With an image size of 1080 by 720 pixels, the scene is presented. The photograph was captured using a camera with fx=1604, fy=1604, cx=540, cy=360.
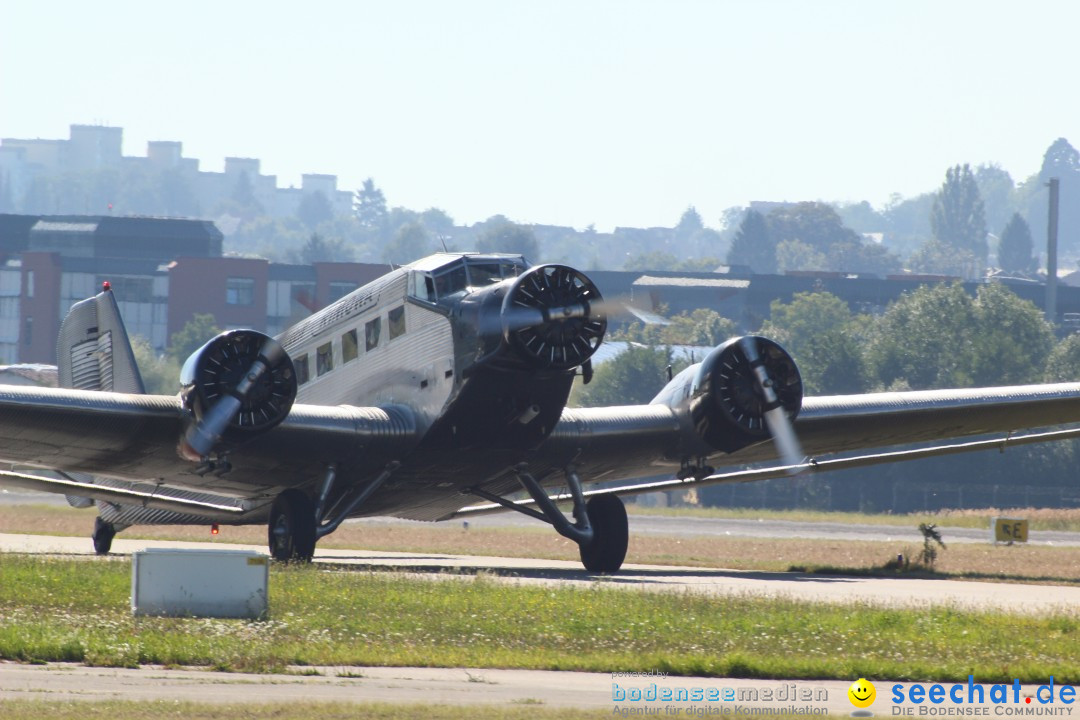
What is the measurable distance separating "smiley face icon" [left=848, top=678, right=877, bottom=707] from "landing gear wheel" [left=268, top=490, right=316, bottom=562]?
14.2 m

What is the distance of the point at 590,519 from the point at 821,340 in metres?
85.3

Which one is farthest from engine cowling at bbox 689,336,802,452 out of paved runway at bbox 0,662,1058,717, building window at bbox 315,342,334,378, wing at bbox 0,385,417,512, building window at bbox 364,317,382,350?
paved runway at bbox 0,662,1058,717

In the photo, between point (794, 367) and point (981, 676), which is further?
point (794, 367)

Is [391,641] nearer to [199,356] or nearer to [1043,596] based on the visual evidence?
[199,356]

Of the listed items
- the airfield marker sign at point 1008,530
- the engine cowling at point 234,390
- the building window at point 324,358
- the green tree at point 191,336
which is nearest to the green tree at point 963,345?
the airfield marker sign at point 1008,530

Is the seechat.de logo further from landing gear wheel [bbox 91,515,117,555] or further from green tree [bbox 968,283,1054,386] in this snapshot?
green tree [bbox 968,283,1054,386]

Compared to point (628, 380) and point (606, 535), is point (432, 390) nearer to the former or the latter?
point (606, 535)

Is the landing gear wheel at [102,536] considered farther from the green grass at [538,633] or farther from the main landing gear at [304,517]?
the green grass at [538,633]

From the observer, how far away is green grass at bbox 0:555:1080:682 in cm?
1728

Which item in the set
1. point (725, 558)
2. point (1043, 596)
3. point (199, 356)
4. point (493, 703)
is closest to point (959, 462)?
point (725, 558)

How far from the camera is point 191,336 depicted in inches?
5945

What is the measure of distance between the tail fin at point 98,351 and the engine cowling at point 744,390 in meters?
12.0

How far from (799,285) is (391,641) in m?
172

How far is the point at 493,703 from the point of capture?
1470cm
